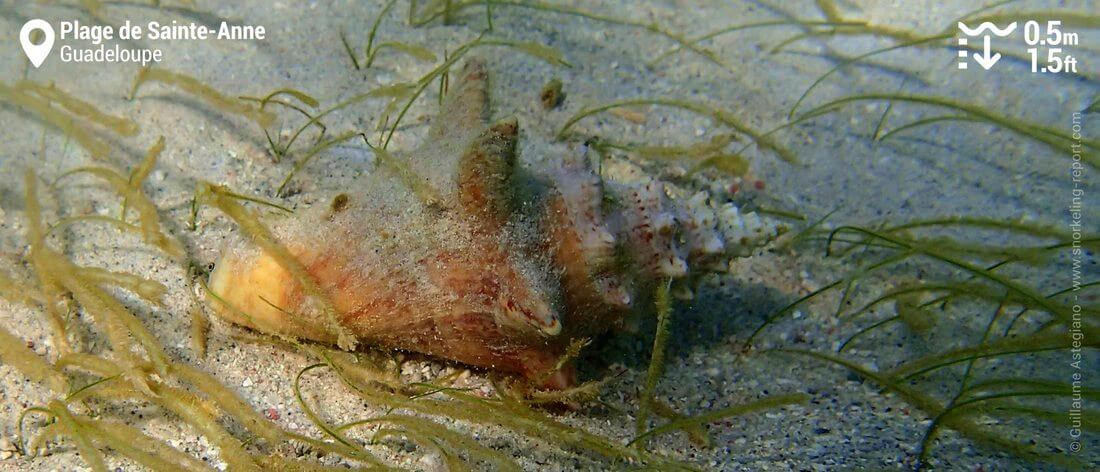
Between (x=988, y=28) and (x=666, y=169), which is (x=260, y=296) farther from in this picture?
(x=988, y=28)

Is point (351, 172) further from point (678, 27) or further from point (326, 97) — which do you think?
point (678, 27)

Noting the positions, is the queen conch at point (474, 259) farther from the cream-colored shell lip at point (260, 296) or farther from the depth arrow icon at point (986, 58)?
the depth arrow icon at point (986, 58)

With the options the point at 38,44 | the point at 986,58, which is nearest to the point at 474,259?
the point at 38,44

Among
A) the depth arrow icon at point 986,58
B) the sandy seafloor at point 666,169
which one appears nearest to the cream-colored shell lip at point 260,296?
the sandy seafloor at point 666,169

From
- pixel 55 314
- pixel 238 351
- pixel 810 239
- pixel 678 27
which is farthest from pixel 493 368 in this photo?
pixel 678 27

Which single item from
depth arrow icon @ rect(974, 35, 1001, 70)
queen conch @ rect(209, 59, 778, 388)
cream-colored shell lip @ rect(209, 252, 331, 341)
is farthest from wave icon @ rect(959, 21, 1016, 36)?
cream-colored shell lip @ rect(209, 252, 331, 341)
